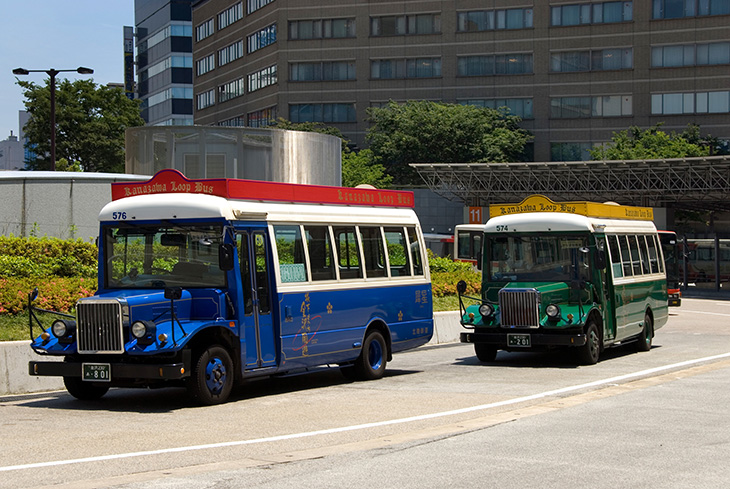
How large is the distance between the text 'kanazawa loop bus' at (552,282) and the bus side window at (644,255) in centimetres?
118

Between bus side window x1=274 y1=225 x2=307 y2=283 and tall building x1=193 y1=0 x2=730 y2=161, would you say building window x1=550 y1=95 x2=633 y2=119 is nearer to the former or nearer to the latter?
tall building x1=193 y1=0 x2=730 y2=161

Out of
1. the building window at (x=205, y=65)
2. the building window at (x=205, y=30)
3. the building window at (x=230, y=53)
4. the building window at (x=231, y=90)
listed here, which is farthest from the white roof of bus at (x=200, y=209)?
the building window at (x=205, y=30)

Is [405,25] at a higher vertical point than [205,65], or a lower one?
higher

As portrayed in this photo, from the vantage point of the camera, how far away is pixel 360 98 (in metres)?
86.3

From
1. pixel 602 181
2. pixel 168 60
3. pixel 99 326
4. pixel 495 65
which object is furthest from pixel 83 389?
pixel 168 60

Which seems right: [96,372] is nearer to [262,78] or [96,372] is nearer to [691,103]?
[691,103]

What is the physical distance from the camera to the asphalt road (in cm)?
844

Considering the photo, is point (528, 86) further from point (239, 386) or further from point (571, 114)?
point (239, 386)

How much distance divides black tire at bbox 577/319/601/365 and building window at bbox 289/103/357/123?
2726 inches

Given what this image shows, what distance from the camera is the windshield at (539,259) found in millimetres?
18703

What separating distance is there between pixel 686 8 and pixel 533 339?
214 feet

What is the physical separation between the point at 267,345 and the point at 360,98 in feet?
242

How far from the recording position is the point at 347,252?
51.3ft

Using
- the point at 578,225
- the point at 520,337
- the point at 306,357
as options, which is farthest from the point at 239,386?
the point at 578,225
